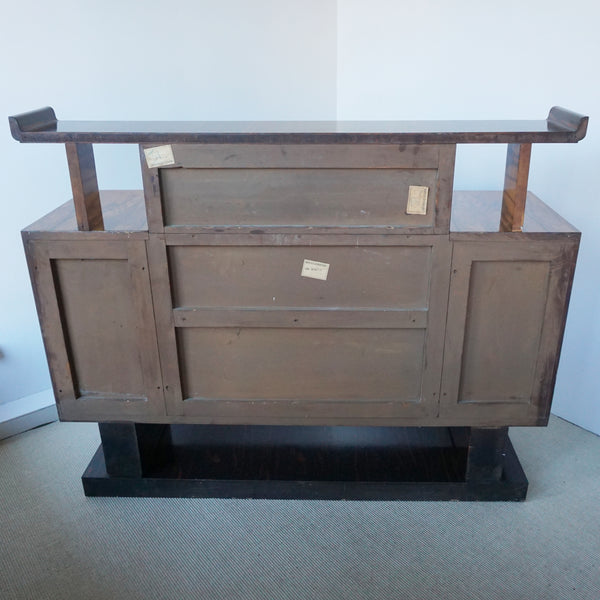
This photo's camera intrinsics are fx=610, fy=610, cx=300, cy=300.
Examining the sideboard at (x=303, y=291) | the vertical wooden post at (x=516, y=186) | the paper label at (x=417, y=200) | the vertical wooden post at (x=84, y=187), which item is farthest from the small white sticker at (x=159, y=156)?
the vertical wooden post at (x=516, y=186)

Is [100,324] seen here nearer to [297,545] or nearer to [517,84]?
[297,545]

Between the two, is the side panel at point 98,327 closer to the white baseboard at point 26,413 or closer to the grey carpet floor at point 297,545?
the grey carpet floor at point 297,545

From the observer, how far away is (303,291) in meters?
1.81

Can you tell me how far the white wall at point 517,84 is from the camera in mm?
2199

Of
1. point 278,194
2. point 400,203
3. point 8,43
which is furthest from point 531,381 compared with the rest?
point 8,43

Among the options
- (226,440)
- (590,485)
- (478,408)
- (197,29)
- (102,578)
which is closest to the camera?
(102,578)

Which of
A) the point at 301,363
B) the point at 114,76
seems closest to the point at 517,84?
the point at 301,363

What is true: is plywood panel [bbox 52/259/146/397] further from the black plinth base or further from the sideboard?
the black plinth base

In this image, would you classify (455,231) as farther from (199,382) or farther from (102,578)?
(102,578)

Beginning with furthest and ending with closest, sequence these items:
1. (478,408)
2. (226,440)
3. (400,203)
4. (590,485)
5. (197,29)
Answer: (197,29) < (226,440) < (590,485) < (478,408) < (400,203)

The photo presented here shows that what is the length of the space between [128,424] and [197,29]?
1622mm

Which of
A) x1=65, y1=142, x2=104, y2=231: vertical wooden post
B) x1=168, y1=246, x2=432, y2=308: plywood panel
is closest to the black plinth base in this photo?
x1=168, y1=246, x2=432, y2=308: plywood panel

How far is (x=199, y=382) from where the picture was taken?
1.95 meters

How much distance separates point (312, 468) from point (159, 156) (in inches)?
46.8
